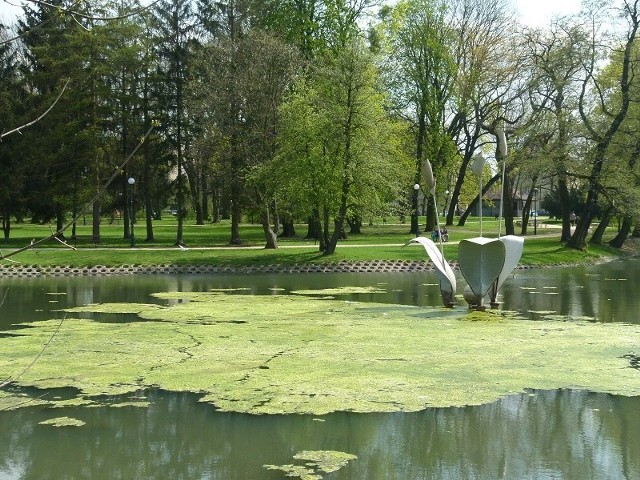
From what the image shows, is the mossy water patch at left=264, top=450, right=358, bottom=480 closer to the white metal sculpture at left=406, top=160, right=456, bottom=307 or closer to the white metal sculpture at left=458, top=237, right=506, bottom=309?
the white metal sculpture at left=458, top=237, right=506, bottom=309

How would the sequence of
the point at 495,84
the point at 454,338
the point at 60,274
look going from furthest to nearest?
the point at 495,84, the point at 60,274, the point at 454,338

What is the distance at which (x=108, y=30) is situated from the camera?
41500 mm

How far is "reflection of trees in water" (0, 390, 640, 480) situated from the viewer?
8.14 metres

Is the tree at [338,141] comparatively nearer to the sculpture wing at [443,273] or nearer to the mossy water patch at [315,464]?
the sculpture wing at [443,273]

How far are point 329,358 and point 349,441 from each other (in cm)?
431

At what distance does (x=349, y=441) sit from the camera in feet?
29.3

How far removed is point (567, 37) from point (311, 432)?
36.5 meters

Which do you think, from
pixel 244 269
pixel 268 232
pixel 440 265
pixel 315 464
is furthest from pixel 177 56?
pixel 315 464

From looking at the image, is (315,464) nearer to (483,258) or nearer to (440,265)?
(483,258)

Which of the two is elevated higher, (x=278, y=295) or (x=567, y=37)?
(x=567, y=37)

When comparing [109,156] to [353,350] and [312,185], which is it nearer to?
[312,185]

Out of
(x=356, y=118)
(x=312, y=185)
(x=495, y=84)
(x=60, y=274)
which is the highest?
(x=495, y=84)

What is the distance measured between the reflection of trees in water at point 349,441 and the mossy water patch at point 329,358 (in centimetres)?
48

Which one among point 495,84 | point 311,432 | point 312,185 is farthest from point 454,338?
point 495,84
